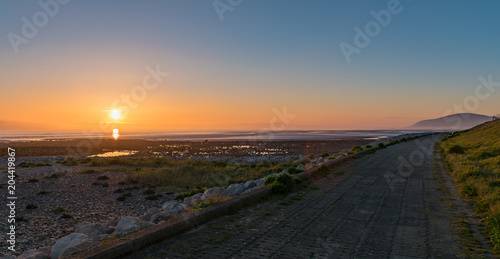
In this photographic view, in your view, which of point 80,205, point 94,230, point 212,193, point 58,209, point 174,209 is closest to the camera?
point 94,230

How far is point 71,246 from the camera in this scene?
4.96m

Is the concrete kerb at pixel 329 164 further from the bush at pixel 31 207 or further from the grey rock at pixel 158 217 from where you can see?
the bush at pixel 31 207

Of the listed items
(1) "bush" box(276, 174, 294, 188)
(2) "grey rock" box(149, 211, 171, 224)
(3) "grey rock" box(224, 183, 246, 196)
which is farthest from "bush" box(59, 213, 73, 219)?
(1) "bush" box(276, 174, 294, 188)

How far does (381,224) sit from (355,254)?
201cm

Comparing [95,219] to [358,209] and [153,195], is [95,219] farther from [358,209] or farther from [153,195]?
[358,209]

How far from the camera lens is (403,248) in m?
5.15

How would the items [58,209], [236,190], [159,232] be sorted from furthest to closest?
[236,190]
[58,209]
[159,232]

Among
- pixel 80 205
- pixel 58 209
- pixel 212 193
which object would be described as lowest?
pixel 80 205

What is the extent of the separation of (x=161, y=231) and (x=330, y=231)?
10.3ft

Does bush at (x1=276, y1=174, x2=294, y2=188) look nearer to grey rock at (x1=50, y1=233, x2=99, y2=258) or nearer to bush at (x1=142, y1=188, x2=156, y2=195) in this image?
grey rock at (x1=50, y1=233, x2=99, y2=258)

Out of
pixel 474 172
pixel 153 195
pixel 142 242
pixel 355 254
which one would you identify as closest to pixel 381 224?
pixel 355 254

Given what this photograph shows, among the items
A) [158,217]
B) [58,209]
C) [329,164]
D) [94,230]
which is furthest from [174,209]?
[329,164]

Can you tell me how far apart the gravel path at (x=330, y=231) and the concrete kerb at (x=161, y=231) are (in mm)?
161

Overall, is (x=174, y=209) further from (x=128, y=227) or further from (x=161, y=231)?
(x=161, y=231)
